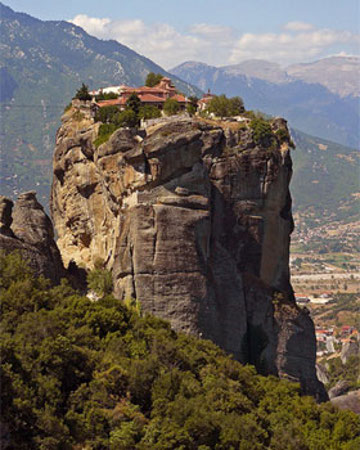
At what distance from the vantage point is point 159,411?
30797 mm

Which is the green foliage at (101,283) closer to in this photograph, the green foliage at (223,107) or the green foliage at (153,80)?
the green foliage at (223,107)

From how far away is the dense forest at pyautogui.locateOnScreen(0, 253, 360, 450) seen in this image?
28031mm

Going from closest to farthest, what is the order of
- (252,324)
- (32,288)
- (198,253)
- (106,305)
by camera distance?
1. (32,288)
2. (106,305)
3. (198,253)
4. (252,324)

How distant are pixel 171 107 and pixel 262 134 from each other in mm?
7905

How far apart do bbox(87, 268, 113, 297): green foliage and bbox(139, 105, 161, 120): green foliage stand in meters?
11.6

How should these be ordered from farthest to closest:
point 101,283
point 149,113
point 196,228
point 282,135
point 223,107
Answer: point 223,107 < point 282,135 < point 149,113 < point 101,283 < point 196,228

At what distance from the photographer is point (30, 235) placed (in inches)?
1809

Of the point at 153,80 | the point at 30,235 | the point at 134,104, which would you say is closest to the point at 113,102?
the point at 134,104

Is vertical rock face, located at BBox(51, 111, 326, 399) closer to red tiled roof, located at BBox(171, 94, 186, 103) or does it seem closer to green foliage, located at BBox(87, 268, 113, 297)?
green foliage, located at BBox(87, 268, 113, 297)

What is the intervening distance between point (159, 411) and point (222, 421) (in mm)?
2371

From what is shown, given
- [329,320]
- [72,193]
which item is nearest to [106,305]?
[72,193]

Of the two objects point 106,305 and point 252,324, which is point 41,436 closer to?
point 106,305

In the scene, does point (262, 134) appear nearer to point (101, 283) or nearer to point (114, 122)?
point (114, 122)

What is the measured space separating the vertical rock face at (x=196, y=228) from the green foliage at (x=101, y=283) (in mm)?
1022
